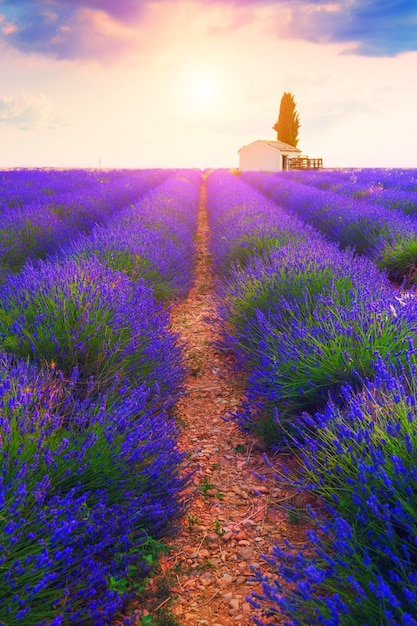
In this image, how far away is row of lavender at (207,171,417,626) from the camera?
128 cm

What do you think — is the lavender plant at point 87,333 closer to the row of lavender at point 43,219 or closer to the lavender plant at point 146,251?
the lavender plant at point 146,251

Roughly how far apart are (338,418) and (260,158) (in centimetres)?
3444

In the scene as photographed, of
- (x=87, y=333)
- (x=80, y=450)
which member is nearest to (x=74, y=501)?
(x=80, y=450)

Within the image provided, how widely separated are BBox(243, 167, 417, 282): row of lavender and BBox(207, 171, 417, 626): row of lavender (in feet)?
6.15

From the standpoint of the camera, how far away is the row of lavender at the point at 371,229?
598 centimetres

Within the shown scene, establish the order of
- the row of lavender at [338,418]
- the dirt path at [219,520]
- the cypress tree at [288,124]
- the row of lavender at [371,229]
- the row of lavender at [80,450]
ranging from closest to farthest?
the row of lavender at [338,418] → the row of lavender at [80,450] → the dirt path at [219,520] → the row of lavender at [371,229] → the cypress tree at [288,124]

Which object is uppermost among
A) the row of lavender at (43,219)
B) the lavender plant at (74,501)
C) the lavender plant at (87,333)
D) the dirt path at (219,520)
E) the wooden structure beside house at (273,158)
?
the wooden structure beside house at (273,158)

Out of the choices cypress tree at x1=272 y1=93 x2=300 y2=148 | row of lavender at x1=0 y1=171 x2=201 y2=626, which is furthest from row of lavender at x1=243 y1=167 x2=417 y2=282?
cypress tree at x1=272 y1=93 x2=300 y2=148

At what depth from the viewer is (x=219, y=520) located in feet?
7.19

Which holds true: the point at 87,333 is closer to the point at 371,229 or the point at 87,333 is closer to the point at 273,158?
the point at 371,229

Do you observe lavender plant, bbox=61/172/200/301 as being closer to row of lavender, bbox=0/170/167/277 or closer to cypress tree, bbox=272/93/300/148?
row of lavender, bbox=0/170/167/277

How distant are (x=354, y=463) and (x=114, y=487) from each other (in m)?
0.88

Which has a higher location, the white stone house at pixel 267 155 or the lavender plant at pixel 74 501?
the white stone house at pixel 267 155

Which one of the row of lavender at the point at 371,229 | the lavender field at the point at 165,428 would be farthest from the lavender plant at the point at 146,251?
the row of lavender at the point at 371,229
